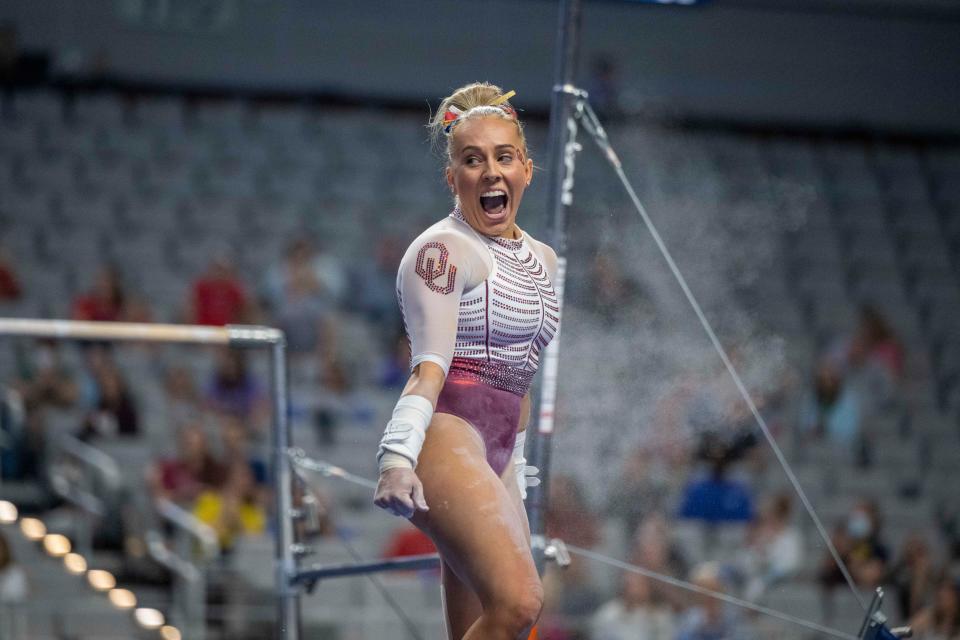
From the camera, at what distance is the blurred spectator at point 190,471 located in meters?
7.53

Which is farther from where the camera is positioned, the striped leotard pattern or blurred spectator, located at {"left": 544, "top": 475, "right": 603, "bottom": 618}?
blurred spectator, located at {"left": 544, "top": 475, "right": 603, "bottom": 618}

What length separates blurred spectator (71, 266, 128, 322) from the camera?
28.4 feet

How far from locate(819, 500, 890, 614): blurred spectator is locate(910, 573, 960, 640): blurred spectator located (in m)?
0.54

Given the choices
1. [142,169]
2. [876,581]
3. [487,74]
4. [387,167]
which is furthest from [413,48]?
[876,581]

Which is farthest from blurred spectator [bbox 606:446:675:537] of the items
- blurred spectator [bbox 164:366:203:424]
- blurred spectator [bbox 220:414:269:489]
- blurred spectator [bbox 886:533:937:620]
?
blurred spectator [bbox 164:366:203:424]

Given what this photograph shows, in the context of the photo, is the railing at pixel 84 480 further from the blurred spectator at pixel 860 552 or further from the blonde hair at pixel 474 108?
the blonde hair at pixel 474 108

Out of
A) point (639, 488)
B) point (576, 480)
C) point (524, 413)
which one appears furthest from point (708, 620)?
point (524, 413)

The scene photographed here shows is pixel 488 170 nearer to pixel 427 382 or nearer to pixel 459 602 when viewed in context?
pixel 427 382

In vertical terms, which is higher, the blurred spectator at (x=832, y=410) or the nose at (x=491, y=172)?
the nose at (x=491, y=172)

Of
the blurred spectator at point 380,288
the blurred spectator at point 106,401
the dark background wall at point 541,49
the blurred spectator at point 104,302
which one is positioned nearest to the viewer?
the blurred spectator at point 106,401

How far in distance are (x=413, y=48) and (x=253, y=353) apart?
15.7 ft

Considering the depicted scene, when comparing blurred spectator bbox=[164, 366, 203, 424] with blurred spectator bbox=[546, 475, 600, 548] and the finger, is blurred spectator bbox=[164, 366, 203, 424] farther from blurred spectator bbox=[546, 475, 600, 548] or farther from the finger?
the finger

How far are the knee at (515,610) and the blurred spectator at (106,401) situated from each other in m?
5.82

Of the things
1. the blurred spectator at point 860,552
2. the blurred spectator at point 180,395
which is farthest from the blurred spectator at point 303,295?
the blurred spectator at point 860,552
